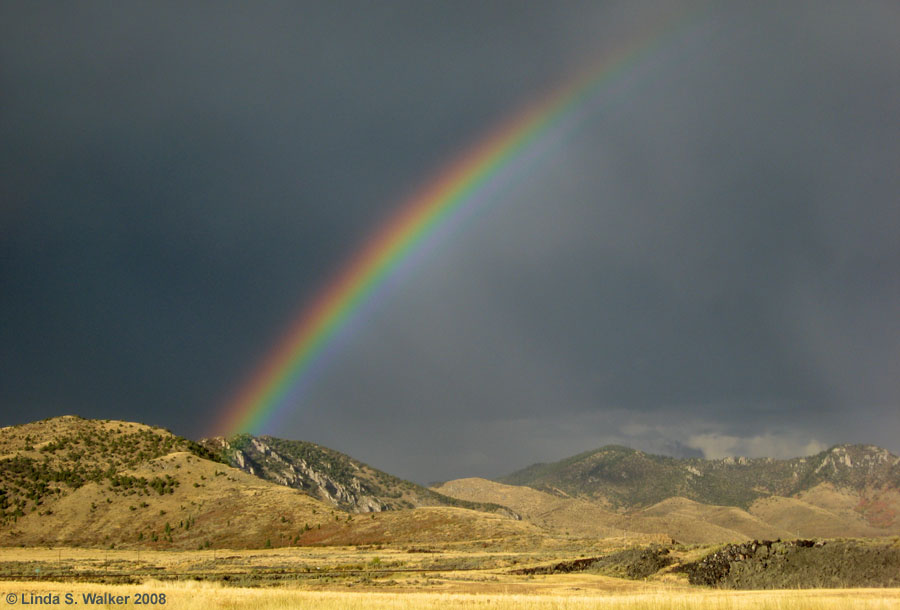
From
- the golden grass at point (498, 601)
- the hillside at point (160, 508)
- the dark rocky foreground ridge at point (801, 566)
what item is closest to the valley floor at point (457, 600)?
the golden grass at point (498, 601)

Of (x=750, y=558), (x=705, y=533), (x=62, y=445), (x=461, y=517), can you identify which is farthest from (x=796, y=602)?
(x=705, y=533)

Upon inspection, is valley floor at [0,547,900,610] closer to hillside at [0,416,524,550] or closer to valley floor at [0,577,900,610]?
valley floor at [0,577,900,610]

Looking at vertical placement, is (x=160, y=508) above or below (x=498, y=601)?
above

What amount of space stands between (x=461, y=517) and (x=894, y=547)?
88360 millimetres

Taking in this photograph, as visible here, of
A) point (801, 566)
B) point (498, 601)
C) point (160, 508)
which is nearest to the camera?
point (498, 601)

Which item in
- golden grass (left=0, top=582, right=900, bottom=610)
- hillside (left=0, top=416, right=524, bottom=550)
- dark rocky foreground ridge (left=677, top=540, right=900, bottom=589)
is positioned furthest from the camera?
hillside (left=0, top=416, right=524, bottom=550)

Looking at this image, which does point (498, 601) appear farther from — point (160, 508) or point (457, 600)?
point (160, 508)

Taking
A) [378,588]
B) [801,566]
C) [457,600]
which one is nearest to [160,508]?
[378,588]

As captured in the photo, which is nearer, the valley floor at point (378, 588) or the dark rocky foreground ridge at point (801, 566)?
the valley floor at point (378, 588)

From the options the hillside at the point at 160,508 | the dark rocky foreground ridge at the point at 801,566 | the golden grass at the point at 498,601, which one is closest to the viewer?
the golden grass at the point at 498,601

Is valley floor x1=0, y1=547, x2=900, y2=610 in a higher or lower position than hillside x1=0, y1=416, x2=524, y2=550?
lower

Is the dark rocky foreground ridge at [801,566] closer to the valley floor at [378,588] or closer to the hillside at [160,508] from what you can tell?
the valley floor at [378,588]

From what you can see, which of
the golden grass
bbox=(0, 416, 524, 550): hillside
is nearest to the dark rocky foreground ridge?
the golden grass

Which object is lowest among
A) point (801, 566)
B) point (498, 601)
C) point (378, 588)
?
point (801, 566)
